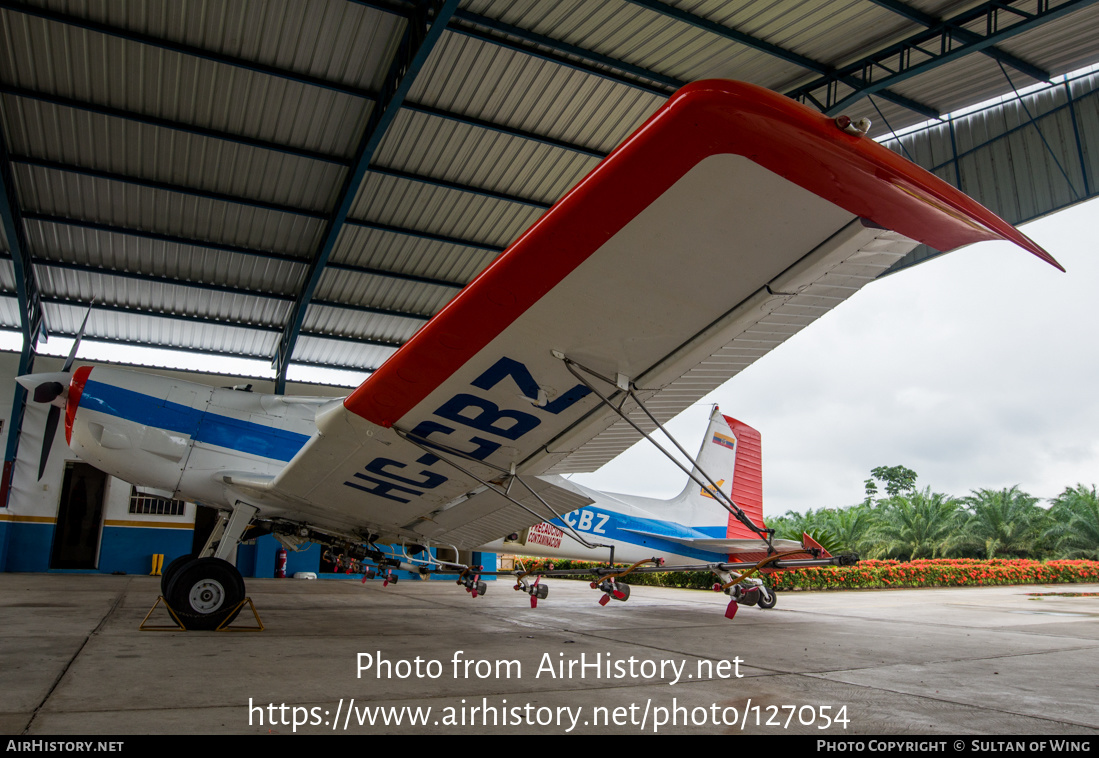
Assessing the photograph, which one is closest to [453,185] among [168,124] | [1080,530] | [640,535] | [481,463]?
[168,124]

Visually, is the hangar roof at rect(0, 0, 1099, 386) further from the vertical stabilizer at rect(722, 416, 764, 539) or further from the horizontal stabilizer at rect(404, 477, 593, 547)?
the horizontal stabilizer at rect(404, 477, 593, 547)

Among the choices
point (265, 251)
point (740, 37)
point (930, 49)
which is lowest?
point (265, 251)

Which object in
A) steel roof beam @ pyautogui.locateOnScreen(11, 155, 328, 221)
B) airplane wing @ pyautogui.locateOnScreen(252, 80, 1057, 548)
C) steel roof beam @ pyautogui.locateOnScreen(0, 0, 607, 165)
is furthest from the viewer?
steel roof beam @ pyautogui.locateOnScreen(11, 155, 328, 221)

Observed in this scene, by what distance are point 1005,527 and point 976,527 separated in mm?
1020

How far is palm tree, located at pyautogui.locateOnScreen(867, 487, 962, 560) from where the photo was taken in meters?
26.8

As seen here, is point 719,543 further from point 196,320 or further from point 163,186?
point 196,320

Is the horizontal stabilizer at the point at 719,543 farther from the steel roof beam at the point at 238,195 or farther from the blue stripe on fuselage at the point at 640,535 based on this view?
the steel roof beam at the point at 238,195

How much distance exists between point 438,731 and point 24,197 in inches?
608

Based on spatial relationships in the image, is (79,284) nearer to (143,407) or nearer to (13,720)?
(143,407)

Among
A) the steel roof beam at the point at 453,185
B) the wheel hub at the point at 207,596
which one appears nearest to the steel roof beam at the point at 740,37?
the steel roof beam at the point at 453,185

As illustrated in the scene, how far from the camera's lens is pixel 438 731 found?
2430mm

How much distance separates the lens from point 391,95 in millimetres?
10156

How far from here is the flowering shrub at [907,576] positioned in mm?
14852

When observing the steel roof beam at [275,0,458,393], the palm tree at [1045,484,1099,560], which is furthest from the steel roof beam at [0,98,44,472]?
the palm tree at [1045,484,1099,560]
